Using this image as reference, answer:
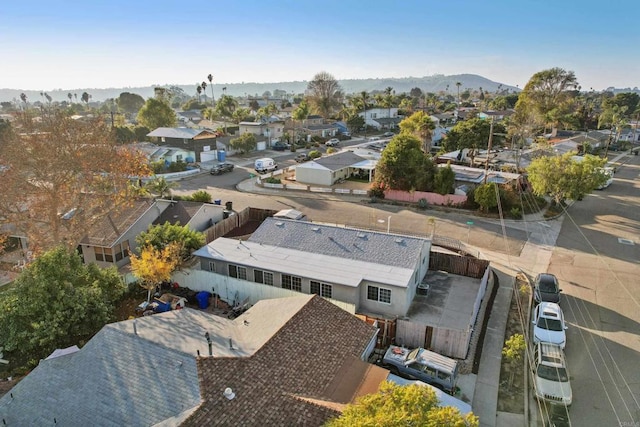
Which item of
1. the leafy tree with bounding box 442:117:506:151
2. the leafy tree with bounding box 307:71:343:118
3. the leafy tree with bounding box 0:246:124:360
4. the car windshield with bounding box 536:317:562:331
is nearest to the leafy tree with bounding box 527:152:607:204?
the leafy tree with bounding box 442:117:506:151

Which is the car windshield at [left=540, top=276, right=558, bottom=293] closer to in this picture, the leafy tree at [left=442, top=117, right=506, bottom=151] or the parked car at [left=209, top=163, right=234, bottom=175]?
the leafy tree at [left=442, top=117, right=506, bottom=151]

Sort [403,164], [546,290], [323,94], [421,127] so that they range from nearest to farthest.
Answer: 1. [546,290]
2. [403,164]
3. [421,127]
4. [323,94]

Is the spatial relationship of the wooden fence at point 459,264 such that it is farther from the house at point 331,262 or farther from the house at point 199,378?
the house at point 199,378

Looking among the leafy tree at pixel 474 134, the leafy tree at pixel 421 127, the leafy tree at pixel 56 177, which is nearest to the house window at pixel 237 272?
the leafy tree at pixel 56 177

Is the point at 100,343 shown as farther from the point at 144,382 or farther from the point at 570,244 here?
the point at 570,244

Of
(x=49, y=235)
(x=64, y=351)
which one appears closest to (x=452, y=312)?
(x=64, y=351)

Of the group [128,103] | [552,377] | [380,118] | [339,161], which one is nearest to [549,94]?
[380,118]

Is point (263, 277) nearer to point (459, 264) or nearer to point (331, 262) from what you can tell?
point (331, 262)
